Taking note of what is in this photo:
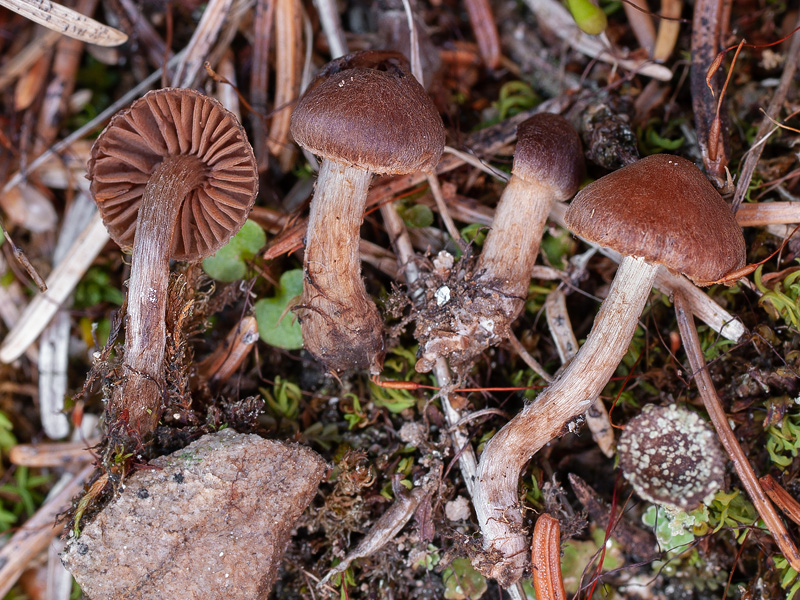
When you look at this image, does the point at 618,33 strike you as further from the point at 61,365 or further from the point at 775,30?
the point at 61,365

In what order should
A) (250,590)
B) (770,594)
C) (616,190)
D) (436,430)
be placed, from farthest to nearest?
1. (436,430)
2. (770,594)
3. (250,590)
4. (616,190)

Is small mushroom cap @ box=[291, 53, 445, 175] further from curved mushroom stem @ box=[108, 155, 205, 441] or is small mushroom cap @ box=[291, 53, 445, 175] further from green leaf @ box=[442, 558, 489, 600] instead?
green leaf @ box=[442, 558, 489, 600]

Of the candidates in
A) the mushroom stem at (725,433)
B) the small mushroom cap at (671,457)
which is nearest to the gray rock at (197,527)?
the small mushroom cap at (671,457)

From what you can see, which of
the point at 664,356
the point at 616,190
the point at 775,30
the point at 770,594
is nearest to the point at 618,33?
the point at 775,30

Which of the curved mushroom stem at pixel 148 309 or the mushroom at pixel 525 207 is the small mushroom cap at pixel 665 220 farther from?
the curved mushroom stem at pixel 148 309

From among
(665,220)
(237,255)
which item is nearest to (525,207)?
(665,220)

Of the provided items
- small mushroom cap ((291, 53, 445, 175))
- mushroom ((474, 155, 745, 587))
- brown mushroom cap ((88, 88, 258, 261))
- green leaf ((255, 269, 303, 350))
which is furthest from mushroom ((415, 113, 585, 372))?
brown mushroom cap ((88, 88, 258, 261))

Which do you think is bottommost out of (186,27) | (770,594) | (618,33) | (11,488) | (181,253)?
(770,594)
